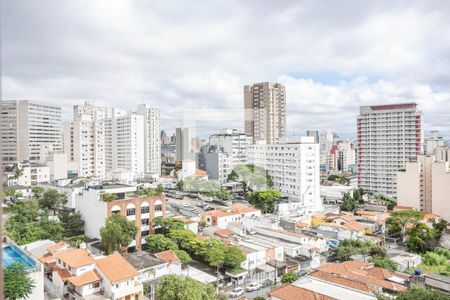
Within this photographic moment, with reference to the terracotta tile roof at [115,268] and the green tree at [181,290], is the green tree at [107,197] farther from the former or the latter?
the green tree at [181,290]

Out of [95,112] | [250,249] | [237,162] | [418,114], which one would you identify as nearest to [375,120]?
[418,114]

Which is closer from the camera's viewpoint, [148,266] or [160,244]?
[148,266]

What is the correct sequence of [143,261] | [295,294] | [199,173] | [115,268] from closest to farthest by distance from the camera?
[295,294] → [115,268] → [143,261] → [199,173]

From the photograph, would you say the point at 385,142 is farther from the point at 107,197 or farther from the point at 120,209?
the point at 107,197

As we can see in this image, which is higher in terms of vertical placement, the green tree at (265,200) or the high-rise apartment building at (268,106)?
the high-rise apartment building at (268,106)

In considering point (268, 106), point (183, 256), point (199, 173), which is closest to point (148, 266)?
point (183, 256)

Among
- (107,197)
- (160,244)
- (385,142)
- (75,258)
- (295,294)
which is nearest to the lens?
(295,294)

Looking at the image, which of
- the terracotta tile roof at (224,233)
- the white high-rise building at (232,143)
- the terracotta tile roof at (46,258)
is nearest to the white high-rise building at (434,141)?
the white high-rise building at (232,143)
